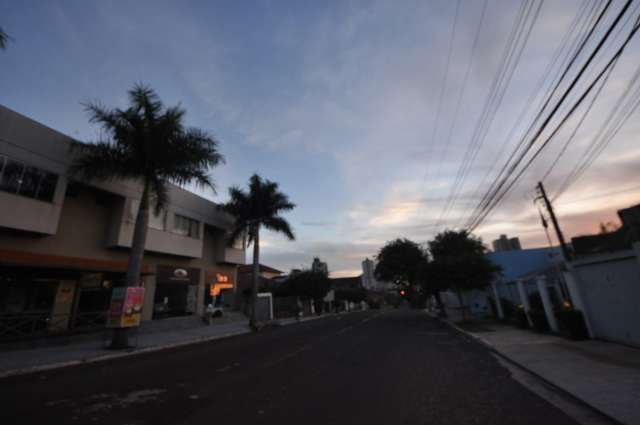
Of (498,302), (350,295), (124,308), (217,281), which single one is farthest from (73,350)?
(350,295)

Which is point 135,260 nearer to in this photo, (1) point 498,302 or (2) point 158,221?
(2) point 158,221

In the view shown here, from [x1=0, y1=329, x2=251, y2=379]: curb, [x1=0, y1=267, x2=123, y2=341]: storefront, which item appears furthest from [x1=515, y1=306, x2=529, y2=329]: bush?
[x1=0, y1=267, x2=123, y2=341]: storefront

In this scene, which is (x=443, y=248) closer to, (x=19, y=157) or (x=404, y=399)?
(x=404, y=399)

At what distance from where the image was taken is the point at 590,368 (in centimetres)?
713

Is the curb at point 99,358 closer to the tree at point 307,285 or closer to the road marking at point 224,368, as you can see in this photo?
the road marking at point 224,368

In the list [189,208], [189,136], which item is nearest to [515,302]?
[189,136]

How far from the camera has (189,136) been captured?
49.9 ft

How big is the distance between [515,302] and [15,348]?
95.0 feet

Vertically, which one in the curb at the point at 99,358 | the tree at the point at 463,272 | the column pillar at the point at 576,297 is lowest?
the curb at the point at 99,358

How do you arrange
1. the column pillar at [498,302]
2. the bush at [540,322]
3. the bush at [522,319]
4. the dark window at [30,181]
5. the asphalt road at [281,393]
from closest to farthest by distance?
the asphalt road at [281,393]
the dark window at [30,181]
the bush at [540,322]
the bush at [522,319]
the column pillar at [498,302]

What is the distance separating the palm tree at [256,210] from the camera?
84.0 ft

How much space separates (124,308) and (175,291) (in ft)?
34.7

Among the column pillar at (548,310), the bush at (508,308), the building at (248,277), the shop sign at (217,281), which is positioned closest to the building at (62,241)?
the shop sign at (217,281)

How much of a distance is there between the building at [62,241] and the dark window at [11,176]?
0.03 meters
